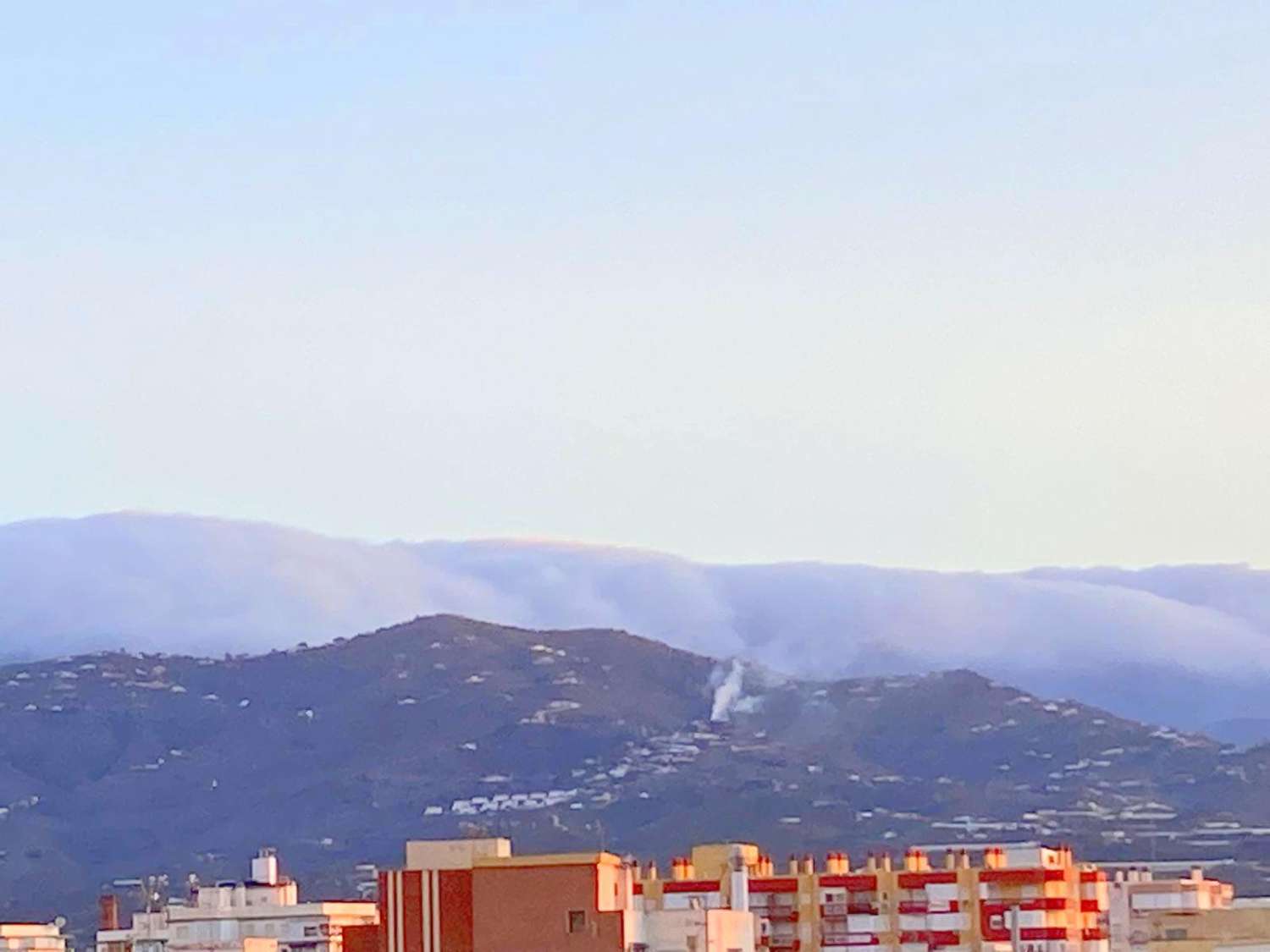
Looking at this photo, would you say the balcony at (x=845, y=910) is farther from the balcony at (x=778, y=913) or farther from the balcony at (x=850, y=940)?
the balcony at (x=778, y=913)

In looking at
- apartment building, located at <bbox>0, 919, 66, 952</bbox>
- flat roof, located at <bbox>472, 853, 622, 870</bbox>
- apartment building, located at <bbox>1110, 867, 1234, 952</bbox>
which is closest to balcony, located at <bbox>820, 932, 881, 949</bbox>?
apartment building, located at <bbox>1110, 867, 1234, 952</bbox>

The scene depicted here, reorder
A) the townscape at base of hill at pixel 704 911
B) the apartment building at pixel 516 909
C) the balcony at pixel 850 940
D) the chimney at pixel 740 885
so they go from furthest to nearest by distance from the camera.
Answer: the balcony at pixel 850 940
the chimney at pixel 740 885
the townscape at base of hill at pixel 704 911
the apartment building at pixel 516 909

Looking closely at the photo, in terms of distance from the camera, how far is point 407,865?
10569cm

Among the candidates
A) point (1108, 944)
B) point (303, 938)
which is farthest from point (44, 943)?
point (1108, 944)

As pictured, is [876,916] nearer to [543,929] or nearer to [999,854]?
[999,854]

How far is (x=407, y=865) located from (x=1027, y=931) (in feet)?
101

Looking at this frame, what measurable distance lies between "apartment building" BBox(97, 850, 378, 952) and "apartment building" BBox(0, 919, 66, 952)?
299 cm

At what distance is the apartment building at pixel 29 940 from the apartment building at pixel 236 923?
9.81ft

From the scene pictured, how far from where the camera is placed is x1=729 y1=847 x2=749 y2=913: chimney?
12444 cm

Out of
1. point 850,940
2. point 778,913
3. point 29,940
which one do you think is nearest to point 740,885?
point 778,913

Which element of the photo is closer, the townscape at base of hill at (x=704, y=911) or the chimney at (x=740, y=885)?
the townscape at base of hill at (x=704, y=911)

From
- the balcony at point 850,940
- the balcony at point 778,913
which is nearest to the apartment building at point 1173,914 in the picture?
the balcony at point 850,940

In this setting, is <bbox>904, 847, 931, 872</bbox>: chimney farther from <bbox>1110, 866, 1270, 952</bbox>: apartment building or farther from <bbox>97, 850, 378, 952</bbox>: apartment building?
<bbox>97, 850, 378, 952</bbox>: apartment building

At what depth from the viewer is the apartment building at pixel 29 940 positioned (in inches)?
6599
